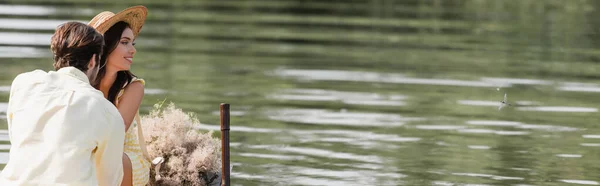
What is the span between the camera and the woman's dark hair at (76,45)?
5.00 metres

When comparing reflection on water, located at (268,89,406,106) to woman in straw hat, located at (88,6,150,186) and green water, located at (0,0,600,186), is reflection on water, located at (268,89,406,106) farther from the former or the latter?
woman in straw hat, located at (88,6,150,186)

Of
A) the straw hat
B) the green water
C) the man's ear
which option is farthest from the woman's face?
the green water

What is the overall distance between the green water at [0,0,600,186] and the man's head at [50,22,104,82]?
156 inches

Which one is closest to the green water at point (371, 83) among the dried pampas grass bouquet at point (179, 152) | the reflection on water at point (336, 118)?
the reflection on water at point (336, 118)

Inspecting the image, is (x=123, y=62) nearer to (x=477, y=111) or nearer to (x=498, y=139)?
(x=498, y=139)

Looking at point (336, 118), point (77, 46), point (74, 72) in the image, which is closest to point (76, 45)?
point (77, 46)

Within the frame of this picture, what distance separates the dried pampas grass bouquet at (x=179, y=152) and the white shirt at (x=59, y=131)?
231cm

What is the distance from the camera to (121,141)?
4969 mm

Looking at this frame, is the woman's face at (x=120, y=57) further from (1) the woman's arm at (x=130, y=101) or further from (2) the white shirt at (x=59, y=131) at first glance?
(2) the white shirt at (x=59, y=131)

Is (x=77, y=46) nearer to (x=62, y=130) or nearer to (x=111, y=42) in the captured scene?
(x=62, y=130)

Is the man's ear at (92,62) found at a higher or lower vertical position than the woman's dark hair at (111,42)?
higher

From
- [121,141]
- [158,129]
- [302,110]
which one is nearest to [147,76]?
[302,110]

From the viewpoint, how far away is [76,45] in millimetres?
5004

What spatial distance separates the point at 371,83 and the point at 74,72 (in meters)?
9.55
